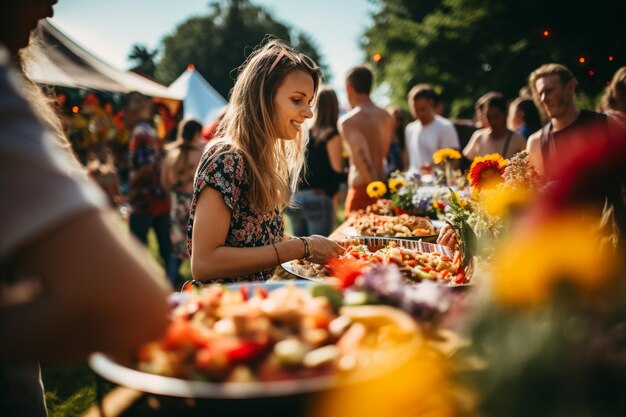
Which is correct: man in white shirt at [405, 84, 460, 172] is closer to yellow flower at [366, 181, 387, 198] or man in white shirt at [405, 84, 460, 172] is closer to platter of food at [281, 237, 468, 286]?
yellow flower at [366, 181, 387, 198]

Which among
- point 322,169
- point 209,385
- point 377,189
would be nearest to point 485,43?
point 322,169

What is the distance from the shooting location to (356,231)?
132 inches

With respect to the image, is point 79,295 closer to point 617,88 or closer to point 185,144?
point 617,88

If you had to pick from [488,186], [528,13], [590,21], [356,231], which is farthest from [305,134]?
[528,13]

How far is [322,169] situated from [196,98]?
10.6 meters

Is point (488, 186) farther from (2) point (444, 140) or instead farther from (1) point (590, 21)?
(1) point (590, 21)

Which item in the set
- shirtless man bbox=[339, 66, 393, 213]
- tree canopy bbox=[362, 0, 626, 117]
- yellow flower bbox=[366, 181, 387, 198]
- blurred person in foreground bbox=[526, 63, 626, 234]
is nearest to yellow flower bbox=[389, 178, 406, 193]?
yellow flower bbox=[366, 181, 387, 198]

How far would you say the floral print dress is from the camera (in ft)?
6.43

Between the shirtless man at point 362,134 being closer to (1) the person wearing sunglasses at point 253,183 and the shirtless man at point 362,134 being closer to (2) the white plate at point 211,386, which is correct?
(1) the person wearing sunglasses at point 253,183

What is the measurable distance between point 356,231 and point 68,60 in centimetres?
710

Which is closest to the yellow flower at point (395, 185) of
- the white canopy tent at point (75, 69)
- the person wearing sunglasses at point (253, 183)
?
the person wearing sunglasses at point (253, 183)

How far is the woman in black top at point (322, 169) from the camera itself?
5.71m

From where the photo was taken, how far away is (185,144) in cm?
606

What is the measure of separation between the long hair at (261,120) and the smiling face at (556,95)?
105 inches
